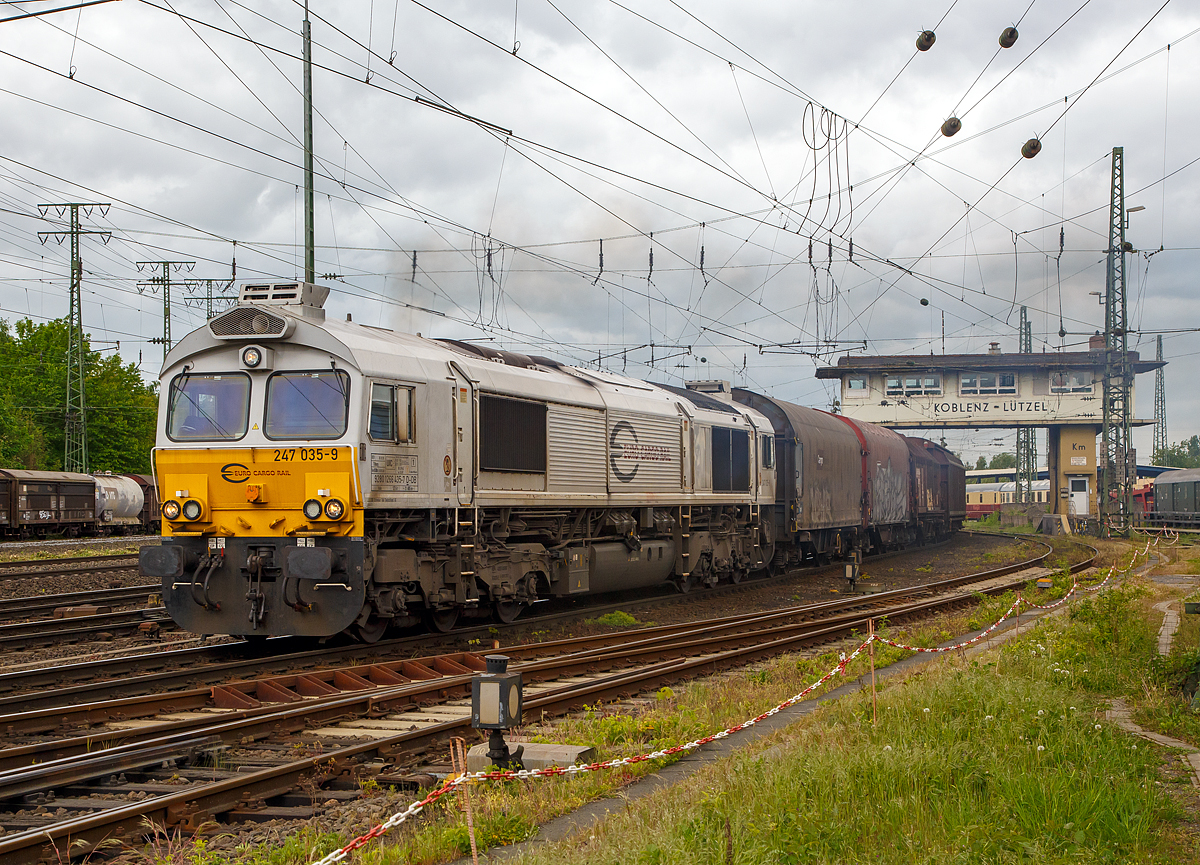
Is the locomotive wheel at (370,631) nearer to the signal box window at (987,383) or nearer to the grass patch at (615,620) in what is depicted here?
the grass patch at (615,620)

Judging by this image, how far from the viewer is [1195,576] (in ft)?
80.8

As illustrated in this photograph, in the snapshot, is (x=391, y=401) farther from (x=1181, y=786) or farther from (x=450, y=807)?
(x=1181, y=786)

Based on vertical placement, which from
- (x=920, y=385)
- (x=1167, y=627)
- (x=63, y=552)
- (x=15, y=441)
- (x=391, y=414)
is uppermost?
(x=920, y=385)

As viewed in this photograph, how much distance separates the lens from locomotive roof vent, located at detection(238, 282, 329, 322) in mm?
12789

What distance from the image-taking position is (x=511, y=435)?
598 inches

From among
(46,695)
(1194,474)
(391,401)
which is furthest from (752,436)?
(1194,474)

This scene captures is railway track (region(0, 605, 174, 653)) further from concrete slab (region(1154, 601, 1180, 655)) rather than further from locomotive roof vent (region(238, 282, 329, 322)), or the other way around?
concrete slab (region(1154, 601, 1180, 655))

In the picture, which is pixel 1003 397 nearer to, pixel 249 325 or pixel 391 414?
pixel 391 414

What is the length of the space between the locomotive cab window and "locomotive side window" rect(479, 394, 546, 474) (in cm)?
169

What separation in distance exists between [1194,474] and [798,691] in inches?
2024

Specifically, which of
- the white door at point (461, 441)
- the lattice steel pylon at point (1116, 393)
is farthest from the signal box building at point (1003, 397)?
the white door at point (461, 441)

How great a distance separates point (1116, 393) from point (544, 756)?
39677mm

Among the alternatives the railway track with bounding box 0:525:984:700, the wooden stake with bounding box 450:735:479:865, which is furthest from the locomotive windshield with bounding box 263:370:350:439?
the wooden stake with bounding box 450:735:479:865

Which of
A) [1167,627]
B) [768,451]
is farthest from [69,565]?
[1167,627]
